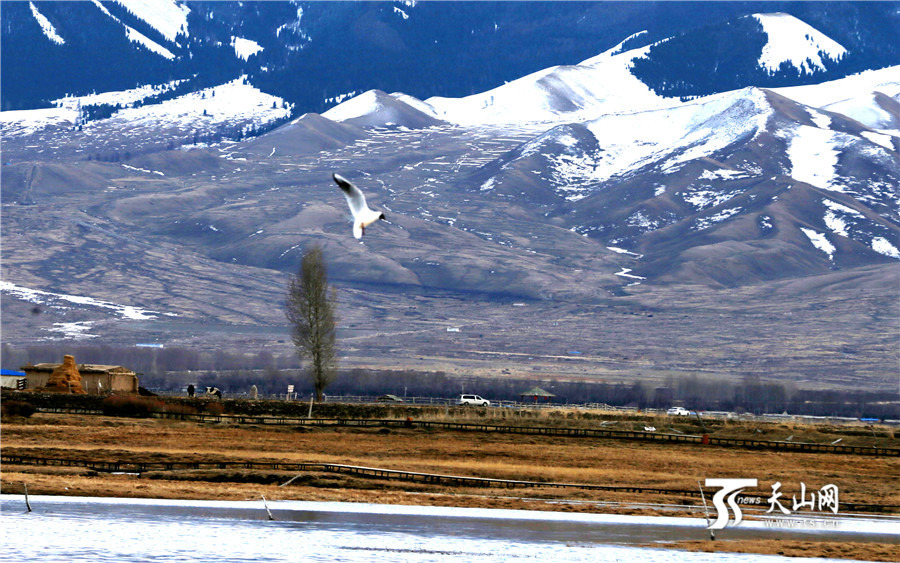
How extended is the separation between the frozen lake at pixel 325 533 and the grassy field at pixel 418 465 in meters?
2.62

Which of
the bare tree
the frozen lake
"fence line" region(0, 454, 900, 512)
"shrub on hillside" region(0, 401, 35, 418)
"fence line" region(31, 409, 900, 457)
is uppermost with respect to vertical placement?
the bare tree

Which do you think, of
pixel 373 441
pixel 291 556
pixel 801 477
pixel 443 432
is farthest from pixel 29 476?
pixel 801 477

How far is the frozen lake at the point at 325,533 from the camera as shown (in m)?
44.2

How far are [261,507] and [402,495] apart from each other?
25.4ft

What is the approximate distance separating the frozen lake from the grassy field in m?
2.62

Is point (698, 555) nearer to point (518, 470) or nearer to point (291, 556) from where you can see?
point (291, 556)

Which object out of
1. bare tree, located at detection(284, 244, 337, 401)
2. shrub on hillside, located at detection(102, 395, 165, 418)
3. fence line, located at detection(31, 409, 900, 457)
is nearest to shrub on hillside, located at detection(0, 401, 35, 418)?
fence line, located at detection(31, 409, 900, 457)

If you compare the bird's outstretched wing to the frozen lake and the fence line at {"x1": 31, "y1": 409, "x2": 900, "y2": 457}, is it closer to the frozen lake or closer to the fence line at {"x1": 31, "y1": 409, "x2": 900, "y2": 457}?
the frozen lake

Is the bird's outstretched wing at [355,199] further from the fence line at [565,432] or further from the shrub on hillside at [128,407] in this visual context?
the shrub on hillside at [128,407]

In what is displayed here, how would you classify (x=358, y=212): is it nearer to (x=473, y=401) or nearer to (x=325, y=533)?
(x=325, y=533)

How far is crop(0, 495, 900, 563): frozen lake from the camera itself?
145 ft

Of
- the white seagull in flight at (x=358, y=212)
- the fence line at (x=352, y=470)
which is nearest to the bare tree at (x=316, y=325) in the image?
the fence line at (x=352, y=470)

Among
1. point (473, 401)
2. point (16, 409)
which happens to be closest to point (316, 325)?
point (473, 401)

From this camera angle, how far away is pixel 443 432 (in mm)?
87500
